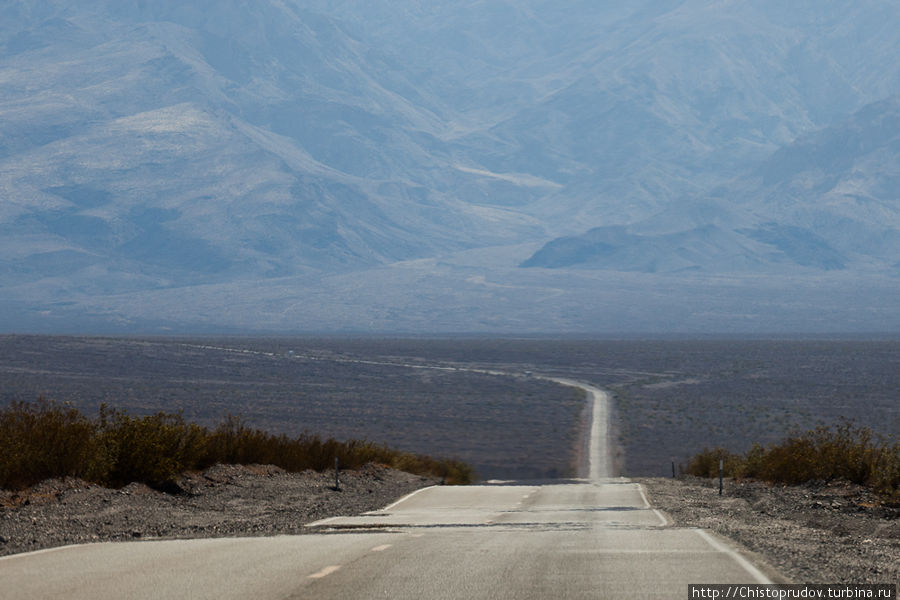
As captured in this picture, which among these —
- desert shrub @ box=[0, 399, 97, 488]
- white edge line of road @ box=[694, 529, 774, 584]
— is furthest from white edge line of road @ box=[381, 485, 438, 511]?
white edge line of road @ box=[694, 529, 774, 584]

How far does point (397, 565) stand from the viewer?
12680 mm

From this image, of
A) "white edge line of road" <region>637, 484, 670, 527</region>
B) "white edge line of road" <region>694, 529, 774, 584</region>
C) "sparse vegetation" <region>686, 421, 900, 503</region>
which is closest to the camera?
"white edge line of road" <region>694, 529, 774, 584</region>

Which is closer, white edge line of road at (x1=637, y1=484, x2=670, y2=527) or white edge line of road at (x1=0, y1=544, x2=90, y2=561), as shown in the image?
white edge line of road at (x1=0, y1=544, x2=90, y2=561)

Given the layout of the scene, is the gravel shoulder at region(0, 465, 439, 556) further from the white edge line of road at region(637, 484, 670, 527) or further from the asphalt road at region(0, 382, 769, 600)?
the white edge line of road at region(637, 484, 670, 527)

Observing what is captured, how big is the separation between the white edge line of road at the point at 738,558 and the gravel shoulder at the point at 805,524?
0.29 m

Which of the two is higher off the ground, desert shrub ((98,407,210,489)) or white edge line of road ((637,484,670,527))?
desert shrub ((98,407,210,489))

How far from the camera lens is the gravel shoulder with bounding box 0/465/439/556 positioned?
55.2ft

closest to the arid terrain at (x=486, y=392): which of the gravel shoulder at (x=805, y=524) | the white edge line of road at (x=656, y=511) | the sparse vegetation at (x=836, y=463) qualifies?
the sparse vegetation at (x=836, y=463)

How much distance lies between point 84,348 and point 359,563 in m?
148

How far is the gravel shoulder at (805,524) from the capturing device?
42.3ft

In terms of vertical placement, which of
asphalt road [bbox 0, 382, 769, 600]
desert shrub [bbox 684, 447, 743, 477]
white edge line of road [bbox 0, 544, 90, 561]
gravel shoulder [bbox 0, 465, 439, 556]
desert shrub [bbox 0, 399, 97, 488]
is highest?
desert shrub [bbox 0, 399, 97, 488]

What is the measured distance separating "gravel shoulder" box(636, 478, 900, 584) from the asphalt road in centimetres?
76

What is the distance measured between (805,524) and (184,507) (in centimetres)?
1088

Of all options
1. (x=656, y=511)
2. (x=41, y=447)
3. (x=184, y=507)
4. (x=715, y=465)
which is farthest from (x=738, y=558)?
(x=715, y=465)
